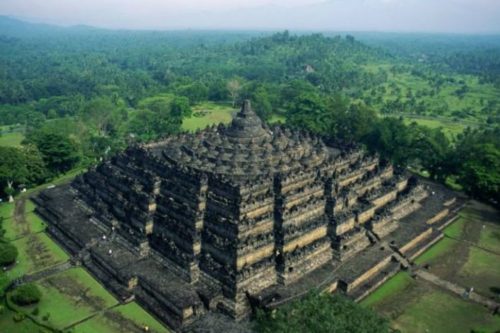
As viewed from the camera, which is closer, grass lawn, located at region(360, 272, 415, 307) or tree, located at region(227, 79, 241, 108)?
grass lawn, located at region(360, 272, 415, 307)

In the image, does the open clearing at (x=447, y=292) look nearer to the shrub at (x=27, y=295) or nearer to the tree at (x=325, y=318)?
the tree at (x=325, y=318)

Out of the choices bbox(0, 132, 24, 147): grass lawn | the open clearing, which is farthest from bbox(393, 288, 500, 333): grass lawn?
bbox(0, 132, 24, 147): grass lawn

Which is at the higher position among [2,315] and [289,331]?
[289,331]

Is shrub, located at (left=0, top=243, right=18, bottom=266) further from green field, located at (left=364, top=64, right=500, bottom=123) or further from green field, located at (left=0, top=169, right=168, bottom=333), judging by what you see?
green field, located at (left=364, top=64, right=500, bottom=123)

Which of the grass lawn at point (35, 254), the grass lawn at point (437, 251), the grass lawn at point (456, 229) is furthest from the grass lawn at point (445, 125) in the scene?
the grass lawn at point (35, 254)

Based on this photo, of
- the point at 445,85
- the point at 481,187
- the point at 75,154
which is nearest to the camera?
the point at 481,187

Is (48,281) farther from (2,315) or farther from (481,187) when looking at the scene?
(481,187)

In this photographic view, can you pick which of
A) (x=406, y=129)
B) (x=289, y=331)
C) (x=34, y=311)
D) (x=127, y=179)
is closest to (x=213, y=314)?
(x=289, y=331)
